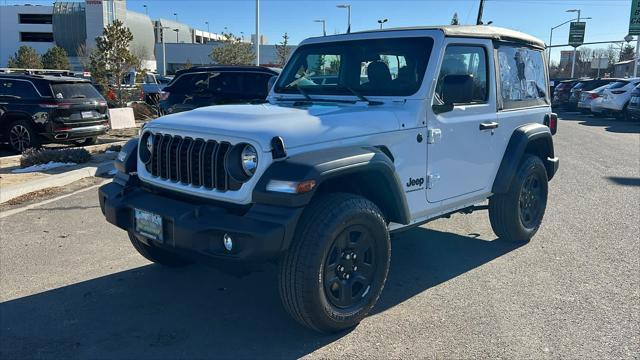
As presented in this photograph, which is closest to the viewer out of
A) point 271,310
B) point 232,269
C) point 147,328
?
point 232,269

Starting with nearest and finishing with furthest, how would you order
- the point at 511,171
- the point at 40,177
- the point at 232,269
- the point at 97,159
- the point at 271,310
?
1. the point at 232,269
2. the point at 271,310
3. the point at 511,171
4. the point at 40,177
5. the point at 97,159

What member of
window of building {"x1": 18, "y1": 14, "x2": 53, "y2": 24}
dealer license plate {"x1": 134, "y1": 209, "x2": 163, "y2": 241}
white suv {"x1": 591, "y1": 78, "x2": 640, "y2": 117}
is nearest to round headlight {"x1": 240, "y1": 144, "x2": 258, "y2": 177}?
dealer license plate {"x1": 134, "y1": 209, "x2": 163, "y2": 241}

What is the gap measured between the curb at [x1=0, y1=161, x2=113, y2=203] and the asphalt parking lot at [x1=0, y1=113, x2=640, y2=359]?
1.03 meters

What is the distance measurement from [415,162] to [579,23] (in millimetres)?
54522

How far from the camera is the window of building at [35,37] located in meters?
87.5

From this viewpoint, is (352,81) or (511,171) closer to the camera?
(352,81)

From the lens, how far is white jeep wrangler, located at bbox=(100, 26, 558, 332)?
328 centimetres

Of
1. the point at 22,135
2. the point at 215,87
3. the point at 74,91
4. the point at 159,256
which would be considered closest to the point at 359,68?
the point at 159,256

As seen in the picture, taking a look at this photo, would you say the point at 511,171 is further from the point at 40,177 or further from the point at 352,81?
the point at 40,177

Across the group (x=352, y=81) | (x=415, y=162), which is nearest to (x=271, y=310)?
(x=415, y=162)

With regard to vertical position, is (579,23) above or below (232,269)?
above

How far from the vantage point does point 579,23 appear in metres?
51.2

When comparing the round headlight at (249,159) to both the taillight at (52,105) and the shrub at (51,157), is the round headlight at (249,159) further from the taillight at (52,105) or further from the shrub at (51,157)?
the taillight at (52,105)

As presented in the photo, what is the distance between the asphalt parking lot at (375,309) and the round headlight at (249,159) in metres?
1.03
